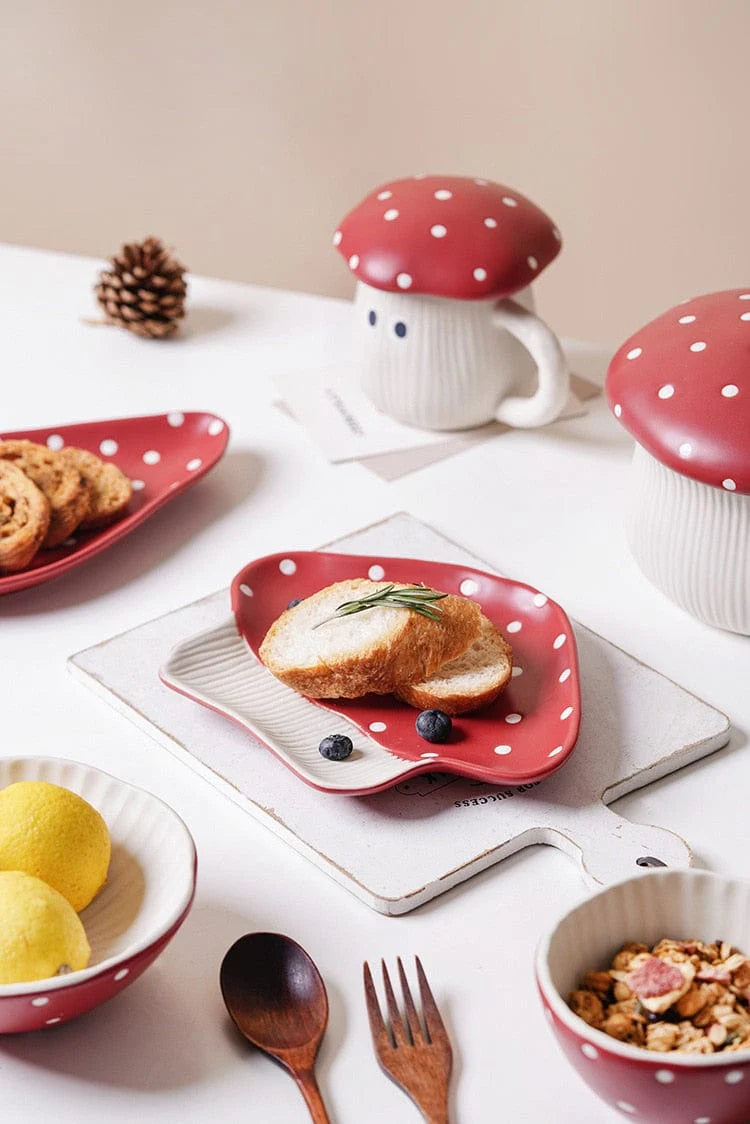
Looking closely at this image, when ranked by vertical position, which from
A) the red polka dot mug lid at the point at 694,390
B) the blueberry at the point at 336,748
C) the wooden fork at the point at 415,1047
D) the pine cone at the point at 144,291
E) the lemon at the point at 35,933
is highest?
the red polka dot mug lid at the point at 694,390

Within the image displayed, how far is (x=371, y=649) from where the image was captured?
90 cm

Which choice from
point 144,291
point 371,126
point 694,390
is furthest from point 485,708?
point 371,126

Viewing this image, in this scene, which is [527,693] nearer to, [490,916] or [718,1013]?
[490,916]

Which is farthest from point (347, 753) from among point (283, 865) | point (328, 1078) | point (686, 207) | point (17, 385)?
point (686, 207)

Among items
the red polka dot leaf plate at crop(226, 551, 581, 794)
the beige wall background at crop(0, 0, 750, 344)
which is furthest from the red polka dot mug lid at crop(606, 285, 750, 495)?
the beige wall background at crop(0, 0, 750, 344)

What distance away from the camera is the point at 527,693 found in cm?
95

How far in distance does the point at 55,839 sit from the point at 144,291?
972 mm

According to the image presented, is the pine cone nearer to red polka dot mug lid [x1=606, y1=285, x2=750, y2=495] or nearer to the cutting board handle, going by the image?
red polka dot mug lid [x1=606, y1=285, x2=750, y2=495]

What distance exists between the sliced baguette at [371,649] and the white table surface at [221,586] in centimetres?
11

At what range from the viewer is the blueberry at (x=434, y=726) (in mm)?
887

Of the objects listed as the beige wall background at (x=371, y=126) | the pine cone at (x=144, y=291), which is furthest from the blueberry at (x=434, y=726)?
the beige wall background at (x=371, y=126)

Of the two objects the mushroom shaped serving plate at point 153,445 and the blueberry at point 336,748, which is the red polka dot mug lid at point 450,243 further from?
the blueberry at point 336,748

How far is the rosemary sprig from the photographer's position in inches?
36.2

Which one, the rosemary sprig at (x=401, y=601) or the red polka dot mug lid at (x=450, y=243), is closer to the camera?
the rosemary sprig at (x=401, y=601)
